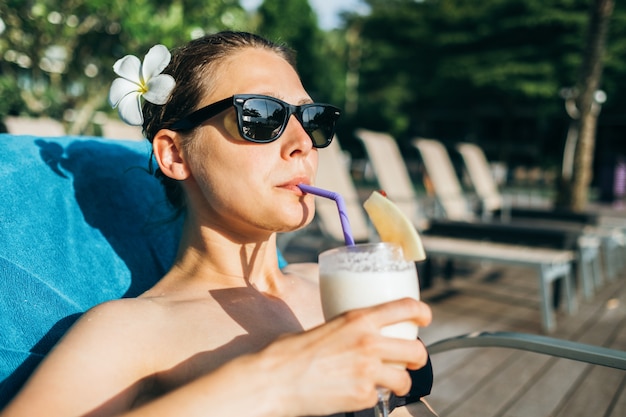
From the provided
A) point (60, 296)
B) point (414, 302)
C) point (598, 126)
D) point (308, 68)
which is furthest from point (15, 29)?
point (308, 68)

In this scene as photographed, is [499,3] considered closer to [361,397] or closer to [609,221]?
[609,221]

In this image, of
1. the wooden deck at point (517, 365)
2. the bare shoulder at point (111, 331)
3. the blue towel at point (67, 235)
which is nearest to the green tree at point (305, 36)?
the wooden deck at point (517, 365)

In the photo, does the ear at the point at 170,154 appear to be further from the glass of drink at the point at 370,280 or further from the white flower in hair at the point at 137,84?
the glass of drink at the point at 370,280

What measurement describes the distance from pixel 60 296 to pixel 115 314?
1.21 feet

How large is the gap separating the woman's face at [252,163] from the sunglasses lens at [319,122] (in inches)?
1.3

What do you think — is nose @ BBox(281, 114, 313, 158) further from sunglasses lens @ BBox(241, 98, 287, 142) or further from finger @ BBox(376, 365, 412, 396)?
finger @ BBox(376, 365, 412, 396)

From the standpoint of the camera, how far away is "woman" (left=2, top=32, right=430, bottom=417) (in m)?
0.92

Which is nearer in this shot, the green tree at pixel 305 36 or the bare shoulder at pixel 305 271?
the bare shoulder at pixel 305 271

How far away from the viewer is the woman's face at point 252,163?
4.33ft

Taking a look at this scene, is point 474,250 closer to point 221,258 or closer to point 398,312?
point 221,258

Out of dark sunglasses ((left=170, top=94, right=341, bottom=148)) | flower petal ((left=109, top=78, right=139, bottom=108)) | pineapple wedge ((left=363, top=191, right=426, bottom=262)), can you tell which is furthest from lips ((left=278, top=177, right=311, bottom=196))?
flower petal ((left=109, top=78, right=139, bottom=108))

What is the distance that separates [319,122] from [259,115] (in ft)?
0.72

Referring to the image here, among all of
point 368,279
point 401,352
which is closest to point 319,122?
point 368,279

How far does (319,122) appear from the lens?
1499 mm
